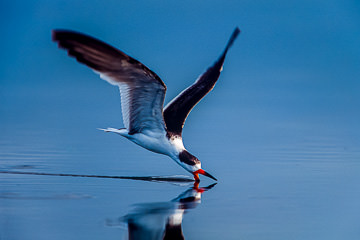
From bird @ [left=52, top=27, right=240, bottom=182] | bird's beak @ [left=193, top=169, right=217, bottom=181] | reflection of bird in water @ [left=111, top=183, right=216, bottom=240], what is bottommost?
reflection of bird in water @ [left=111, top=183, right=216, bottom=240]

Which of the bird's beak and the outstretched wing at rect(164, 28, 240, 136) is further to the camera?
the outstretched wing at rect(164, 28, 240, 136)

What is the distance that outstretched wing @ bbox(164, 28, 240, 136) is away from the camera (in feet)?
25.0

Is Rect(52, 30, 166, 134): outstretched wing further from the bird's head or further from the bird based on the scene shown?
the bird's head

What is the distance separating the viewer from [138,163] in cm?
794

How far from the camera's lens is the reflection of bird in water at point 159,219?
4.77m

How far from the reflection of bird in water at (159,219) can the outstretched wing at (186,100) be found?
158cm

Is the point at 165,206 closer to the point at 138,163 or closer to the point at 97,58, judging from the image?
the point at 97,58

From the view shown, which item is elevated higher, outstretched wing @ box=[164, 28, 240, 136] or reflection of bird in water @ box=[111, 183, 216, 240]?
outstretched wing @ box=[164, 28, 240, 136]

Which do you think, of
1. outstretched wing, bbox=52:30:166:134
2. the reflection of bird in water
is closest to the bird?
outstretched wing, bbox=52:30:166:134

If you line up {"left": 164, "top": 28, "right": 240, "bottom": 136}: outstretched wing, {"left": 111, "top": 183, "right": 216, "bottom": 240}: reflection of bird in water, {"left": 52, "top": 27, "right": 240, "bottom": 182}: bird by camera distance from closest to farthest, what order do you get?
{"left": 111, "top": 183, "right": 216, "bottom": 240}: reflection of bird in water → {"left": 52, "top": 27, "right": 240, "bottom": 182}: bird → {"left": 164, "top": 28, "right": 240, "bottom": 136}: outstretched wing

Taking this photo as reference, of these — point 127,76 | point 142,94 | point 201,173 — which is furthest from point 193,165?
point 127,76

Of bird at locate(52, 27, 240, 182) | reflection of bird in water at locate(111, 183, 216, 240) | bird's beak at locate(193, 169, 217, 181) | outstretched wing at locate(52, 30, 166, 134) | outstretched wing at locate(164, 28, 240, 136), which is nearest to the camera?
reflection of bird in water at locate(111, 183, 216, 240)

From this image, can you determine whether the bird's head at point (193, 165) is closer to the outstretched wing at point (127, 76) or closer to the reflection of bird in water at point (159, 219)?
the outstretched wing at point (127, 76)

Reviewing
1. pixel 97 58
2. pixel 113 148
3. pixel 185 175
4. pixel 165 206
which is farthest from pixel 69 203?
pixel 113 148
